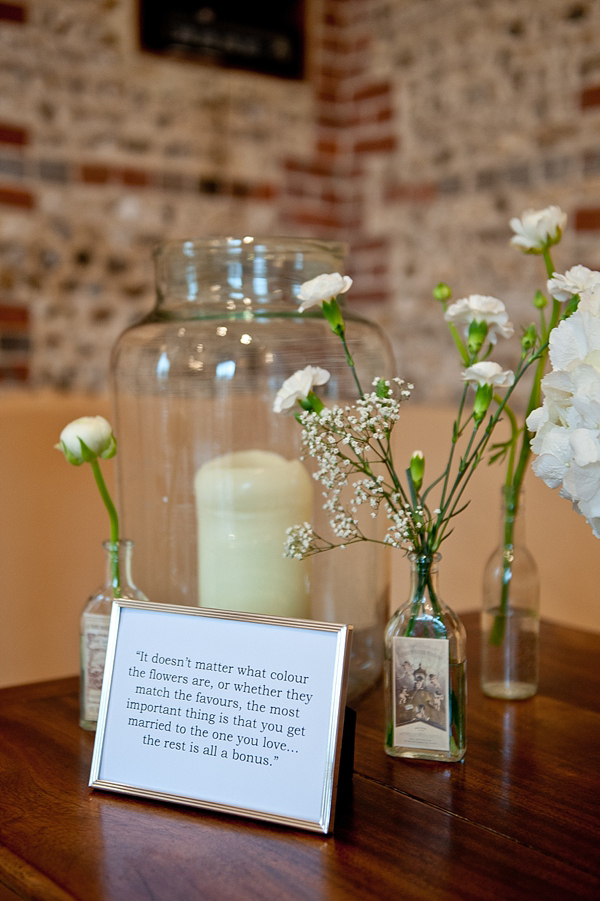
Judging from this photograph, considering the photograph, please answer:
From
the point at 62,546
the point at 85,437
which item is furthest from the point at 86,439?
the point at 62,546

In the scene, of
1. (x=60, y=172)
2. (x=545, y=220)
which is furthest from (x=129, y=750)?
(x=60, y=172)

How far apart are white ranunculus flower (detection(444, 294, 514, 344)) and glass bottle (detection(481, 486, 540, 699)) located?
220 mm

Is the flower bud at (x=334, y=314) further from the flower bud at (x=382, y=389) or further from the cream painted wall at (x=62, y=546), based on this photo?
the cream painted wall at (x=62, y=546)

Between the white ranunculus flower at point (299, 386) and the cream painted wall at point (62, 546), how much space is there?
755 mm

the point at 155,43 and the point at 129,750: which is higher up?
the point at 155,43

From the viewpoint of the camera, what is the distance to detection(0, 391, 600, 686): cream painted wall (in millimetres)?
1536

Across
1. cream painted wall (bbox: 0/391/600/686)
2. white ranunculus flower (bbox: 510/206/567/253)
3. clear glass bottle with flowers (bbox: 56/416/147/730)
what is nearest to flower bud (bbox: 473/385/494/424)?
white ranunculus flower (bbox: 510/206/567/253)

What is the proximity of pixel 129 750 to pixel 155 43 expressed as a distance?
2283 millimetres

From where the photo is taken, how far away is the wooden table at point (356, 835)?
1.92 ft

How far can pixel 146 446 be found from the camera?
3.36ft

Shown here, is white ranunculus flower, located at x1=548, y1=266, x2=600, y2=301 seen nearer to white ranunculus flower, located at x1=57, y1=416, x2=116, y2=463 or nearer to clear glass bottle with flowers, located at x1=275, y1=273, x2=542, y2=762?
clear glass bottle with flowers, located at x1=275, y1=273, x2=542, y2=762

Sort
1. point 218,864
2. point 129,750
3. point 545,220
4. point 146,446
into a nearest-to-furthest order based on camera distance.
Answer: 1. point 218,864
2. point 129,750
3. point 545,220
4. point 146,446

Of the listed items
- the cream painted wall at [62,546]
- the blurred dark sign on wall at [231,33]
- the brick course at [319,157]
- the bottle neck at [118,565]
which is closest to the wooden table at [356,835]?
the bottle neck at [118,565]

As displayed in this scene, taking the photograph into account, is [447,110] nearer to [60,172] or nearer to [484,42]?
[484,42]
